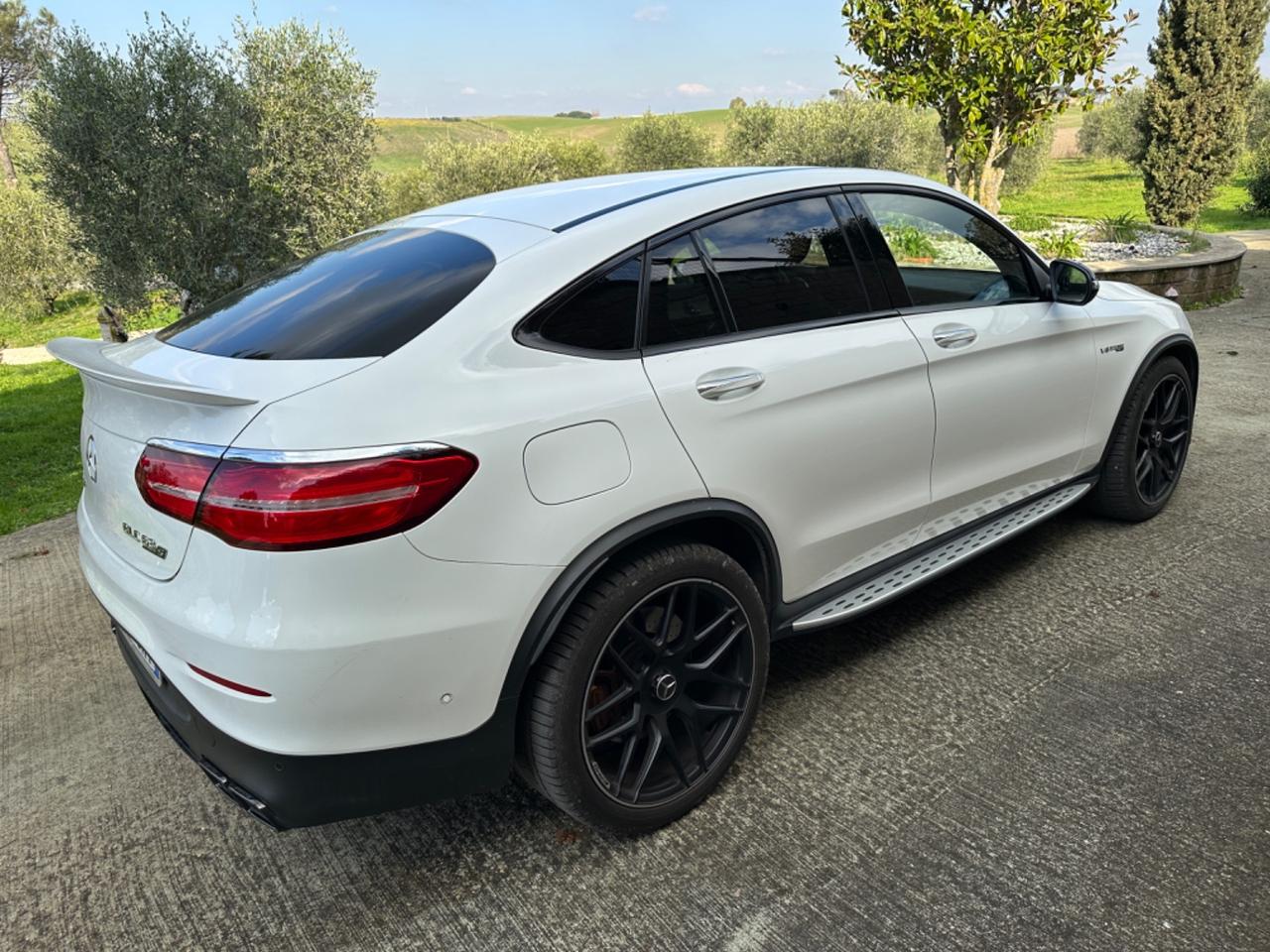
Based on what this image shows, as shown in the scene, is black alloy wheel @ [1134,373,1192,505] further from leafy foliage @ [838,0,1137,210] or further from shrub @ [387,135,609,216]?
shrub @ [387,135,609,216]

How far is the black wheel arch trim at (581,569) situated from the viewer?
2.00 metres

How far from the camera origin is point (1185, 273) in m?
9.00

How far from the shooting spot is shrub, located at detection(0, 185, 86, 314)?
25734 millimetres

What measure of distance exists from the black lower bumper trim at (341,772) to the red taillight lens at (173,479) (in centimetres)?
45

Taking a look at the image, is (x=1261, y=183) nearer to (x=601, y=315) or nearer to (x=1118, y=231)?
(x=1118, y=231)

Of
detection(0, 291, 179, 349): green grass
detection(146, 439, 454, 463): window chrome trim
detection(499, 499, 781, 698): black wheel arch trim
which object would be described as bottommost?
detection(0, 291, 179, 349): green grass

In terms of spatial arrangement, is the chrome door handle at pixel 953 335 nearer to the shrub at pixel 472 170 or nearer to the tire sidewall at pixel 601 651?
the tire sidewall at pixel 601 651

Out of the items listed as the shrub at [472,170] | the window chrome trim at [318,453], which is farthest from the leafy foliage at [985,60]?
the shrub at [472,170]

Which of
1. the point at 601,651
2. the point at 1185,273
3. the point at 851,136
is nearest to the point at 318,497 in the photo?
the point at 601,651

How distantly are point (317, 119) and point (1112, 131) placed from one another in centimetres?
4137

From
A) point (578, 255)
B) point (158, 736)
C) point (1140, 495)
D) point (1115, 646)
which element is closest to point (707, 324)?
point (578, 255)

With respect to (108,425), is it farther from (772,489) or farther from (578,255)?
(772,489)

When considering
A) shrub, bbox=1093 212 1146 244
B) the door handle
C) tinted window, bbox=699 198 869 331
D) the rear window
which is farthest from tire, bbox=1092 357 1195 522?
shrub, bbox=1093 212 1146 244

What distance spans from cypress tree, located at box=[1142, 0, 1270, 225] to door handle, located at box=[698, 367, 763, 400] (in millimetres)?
15418
